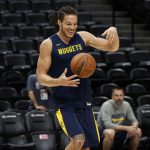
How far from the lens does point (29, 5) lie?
15.0m

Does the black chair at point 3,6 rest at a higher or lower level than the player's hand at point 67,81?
higher

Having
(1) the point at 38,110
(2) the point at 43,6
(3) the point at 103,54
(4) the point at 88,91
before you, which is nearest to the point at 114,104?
(1) the point at 38,110

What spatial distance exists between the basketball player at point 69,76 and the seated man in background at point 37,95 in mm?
3789

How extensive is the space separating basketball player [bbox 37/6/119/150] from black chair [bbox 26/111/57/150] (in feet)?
9.37

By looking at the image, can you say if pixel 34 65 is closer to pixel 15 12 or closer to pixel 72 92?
pixel 15 12

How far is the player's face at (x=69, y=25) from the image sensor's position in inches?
225

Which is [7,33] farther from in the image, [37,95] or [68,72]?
[68,72]

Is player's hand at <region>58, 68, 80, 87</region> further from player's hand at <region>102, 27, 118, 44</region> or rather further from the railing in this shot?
the railing

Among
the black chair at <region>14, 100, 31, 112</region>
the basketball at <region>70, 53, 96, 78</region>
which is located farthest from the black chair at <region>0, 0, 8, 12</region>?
the basketball at <region>70, 53, 96, 78</region>

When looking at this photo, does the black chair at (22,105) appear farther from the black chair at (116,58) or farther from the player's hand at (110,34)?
the player's hand at (110,34)

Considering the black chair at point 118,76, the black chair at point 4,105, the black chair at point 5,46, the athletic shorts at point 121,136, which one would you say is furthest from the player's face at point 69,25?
the black chair at point 5,46

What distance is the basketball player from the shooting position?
5.76 meters

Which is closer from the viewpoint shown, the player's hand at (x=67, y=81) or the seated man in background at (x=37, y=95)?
the player's hand at (x=67, y=81)

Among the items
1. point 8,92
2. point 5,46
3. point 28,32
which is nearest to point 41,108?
point 8,92
